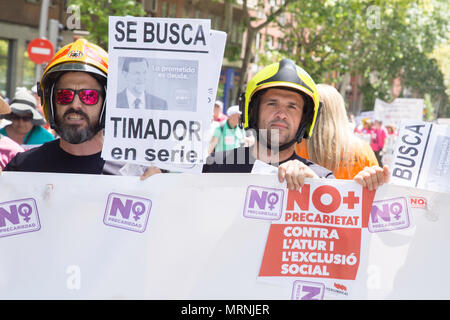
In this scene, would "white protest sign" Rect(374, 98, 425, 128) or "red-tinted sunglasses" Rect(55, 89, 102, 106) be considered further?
"white protest sign" Rect(374, 98, 425, 128)

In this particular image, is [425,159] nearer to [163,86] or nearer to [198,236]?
[198,236]

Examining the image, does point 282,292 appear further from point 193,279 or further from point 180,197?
point 180,197

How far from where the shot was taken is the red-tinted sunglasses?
11.3ft

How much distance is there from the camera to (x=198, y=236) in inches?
120

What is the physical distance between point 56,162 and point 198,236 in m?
0.89

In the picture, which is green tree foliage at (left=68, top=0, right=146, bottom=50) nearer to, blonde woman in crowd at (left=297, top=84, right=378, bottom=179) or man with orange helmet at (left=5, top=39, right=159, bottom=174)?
blonde woman in crowd at (left=297, top=84, right=378, bottom=179)

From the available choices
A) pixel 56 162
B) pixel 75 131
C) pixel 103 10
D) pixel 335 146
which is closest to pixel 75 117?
pixel 75 131

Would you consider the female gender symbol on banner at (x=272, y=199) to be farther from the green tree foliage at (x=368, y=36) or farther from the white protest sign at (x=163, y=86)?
the green tree foliage at (x=368, y=36)

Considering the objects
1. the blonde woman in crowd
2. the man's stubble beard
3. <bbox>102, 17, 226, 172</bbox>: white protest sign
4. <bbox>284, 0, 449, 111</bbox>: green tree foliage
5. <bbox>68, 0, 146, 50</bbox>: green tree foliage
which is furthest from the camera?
<bbox>284, 0, 449, 111</bbox>: green tree foliage

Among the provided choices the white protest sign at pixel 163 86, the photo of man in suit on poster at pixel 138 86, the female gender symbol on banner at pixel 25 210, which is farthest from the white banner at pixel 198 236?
the photo of man in suit on poster at pixel 138 86

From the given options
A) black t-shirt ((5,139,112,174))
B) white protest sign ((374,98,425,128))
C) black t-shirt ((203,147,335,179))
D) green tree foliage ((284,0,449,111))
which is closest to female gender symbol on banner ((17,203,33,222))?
black t-shirt ((5,139,112,174))

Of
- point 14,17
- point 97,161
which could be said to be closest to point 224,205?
point 97,161

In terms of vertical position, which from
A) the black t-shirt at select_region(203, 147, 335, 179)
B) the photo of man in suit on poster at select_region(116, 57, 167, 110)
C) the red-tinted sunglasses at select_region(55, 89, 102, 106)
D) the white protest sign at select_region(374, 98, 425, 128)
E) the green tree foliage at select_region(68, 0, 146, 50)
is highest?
the green tree foliage at select_region(68, 0, 146, 50)
